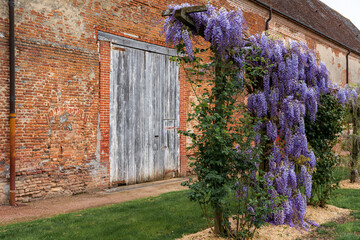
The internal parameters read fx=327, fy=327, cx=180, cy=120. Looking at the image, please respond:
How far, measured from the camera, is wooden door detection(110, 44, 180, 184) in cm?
955

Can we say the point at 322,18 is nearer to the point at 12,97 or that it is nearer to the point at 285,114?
the point at 285,114

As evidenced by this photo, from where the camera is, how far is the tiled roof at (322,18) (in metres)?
18.9

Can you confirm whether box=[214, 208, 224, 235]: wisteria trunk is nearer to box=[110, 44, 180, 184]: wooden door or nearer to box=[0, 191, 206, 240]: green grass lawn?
box=[0, 191, 206, 240]: green grass lawn

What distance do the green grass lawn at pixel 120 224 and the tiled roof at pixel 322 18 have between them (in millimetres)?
12811

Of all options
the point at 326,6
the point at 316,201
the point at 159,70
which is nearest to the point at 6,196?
the point at 159,70

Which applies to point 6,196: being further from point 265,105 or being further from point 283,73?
point 283,73

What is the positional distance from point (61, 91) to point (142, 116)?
9.15 ft

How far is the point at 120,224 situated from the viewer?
568cm

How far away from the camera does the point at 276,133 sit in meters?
5.59

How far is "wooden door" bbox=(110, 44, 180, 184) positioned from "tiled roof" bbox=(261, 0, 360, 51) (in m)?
8.27

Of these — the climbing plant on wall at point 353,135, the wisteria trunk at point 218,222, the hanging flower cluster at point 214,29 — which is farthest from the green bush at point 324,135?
the climbing plant on wall at point 353,135

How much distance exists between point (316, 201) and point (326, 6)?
2546 centimetres

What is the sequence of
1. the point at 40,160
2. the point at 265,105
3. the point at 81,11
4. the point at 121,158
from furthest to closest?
the point at 121,158 < the point at 81,11 < the point at 40,160 < the point at 265,105

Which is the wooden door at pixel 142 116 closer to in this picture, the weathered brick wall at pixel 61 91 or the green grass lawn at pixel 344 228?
the weathered brick wall at pixel 61 91
